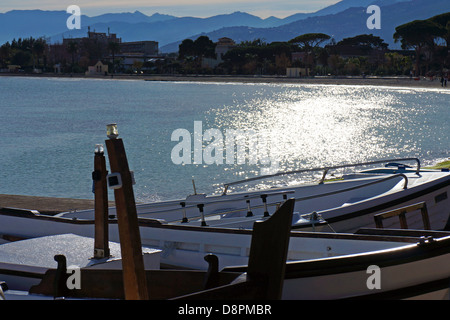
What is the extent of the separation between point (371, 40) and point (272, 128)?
357 feet

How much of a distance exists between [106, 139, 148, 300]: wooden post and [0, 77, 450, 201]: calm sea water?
16.7m

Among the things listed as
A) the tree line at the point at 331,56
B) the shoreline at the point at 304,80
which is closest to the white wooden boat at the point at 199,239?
the shoreline at the point at 304,80

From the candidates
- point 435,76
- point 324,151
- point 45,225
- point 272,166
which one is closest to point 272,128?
point 324,151

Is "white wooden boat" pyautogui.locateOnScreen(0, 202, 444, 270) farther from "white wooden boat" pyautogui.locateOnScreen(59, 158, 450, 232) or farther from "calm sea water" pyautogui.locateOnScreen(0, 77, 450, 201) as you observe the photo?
"calm sea water" pyautogui.locateOnScreen(0, 77, 450, 201)

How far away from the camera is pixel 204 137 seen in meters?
42.2

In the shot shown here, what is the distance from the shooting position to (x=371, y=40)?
149875mm

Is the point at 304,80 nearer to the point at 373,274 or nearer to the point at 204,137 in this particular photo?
the point at 204,137

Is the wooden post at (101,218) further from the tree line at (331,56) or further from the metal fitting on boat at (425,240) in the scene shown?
the tree line at (331,56)

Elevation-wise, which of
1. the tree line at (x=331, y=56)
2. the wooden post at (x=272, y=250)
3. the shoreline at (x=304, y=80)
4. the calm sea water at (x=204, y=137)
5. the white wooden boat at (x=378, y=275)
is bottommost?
the calm sea water at (x=204, y=137)

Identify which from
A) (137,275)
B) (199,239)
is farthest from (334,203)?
(137,275)

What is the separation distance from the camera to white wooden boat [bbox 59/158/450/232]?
888 centimetres

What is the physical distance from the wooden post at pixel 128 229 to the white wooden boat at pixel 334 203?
4415 millimetres

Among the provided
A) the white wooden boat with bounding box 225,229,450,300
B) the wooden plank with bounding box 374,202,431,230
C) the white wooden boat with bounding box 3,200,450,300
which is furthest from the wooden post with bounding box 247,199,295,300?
the wooden plank with bounding box 374,202,431,230

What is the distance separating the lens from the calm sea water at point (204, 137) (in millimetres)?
25641
